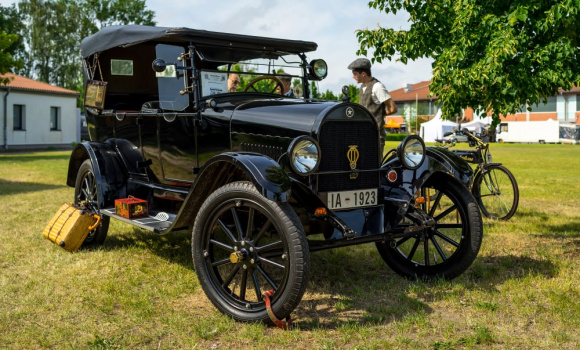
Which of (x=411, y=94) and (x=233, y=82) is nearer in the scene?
(x=233, y=82)

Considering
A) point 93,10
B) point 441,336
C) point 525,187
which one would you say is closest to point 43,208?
point 441,336

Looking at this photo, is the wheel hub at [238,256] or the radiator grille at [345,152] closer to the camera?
the wheel hub at [238,256]

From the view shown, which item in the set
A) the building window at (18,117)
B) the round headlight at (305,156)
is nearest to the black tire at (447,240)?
the round headlight at (305,156)

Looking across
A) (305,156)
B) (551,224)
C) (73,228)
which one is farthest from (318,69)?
(551,224)

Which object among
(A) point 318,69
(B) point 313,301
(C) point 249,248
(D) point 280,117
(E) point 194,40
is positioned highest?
(E) point 194,40

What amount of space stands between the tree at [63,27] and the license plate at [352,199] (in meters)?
42.6

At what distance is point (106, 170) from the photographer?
591 centimetres

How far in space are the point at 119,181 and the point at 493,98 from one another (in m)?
3.85

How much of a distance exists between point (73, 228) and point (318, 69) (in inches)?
117

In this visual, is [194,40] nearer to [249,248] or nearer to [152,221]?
[152,221]

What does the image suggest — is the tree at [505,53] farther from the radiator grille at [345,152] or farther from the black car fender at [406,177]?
the radiator grille at [345,152]

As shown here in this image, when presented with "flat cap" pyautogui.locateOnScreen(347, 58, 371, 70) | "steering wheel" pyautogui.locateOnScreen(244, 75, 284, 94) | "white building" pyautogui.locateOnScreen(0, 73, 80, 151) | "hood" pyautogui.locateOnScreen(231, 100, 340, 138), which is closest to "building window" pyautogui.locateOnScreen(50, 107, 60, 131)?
"white building" pyautogui.locateOnScreen(0, 73, 80, 151)

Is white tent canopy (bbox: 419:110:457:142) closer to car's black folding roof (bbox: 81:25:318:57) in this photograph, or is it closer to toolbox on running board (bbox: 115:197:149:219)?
car's black folding roof (bbox: 81:25:318:57)

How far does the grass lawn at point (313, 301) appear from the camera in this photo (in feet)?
11.6
